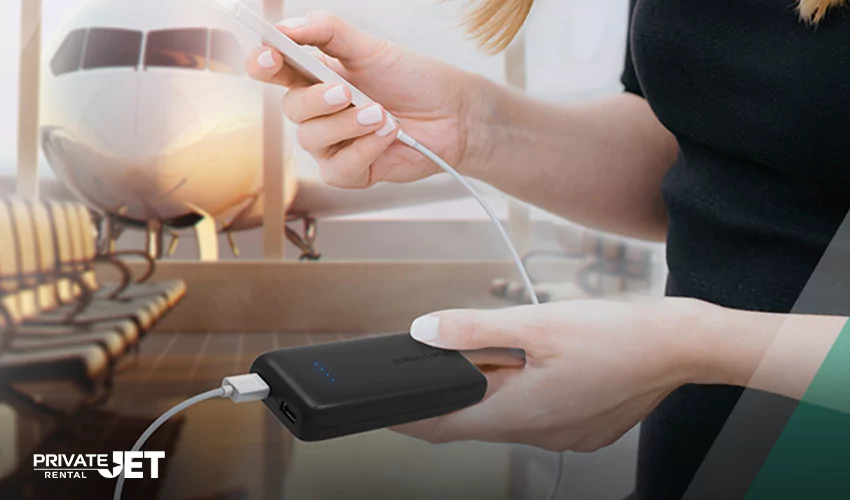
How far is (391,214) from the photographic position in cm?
117

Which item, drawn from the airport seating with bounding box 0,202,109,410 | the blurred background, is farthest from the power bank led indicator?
the airport seating with bounding box 0,202,109,410

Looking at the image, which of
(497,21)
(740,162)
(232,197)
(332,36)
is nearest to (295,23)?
(332,36)

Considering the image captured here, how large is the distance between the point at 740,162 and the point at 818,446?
0.16 meters

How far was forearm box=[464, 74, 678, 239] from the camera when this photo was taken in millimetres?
434

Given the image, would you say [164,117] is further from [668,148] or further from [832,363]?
[832,363]

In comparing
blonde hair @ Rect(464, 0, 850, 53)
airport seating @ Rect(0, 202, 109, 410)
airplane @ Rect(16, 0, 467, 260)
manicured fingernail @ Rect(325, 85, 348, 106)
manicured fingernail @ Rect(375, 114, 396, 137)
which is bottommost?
airport seating @ Rect(0, 202, 109, 410)

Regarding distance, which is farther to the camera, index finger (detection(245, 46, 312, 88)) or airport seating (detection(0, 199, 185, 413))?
airport seating (detection(0, 199, 185, 413))

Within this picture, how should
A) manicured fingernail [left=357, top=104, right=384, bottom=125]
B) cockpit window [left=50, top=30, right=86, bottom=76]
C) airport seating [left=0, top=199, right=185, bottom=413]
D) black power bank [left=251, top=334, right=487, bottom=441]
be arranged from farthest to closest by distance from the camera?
airport seating [left=0, top=199, right=185, bottom=413]
cockpit window [left=50, top=30, right=86, bottom=76]
manicured fingernail [left=357, top=104, right=384, bottom=125]
black power bank [left=251, top=334, right=487, bottom=441]

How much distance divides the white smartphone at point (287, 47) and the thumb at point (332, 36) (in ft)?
0.07

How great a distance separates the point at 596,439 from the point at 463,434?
0.07m

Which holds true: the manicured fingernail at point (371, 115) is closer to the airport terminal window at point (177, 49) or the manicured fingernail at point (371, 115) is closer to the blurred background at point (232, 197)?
the blurred background at point (232, 197)

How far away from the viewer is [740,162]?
351mm

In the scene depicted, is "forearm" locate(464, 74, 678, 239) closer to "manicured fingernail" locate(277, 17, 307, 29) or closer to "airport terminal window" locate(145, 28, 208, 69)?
"manicured fingernail" locate(277, 17, 307, 29)

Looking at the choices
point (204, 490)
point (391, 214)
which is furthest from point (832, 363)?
point (391, 214)
